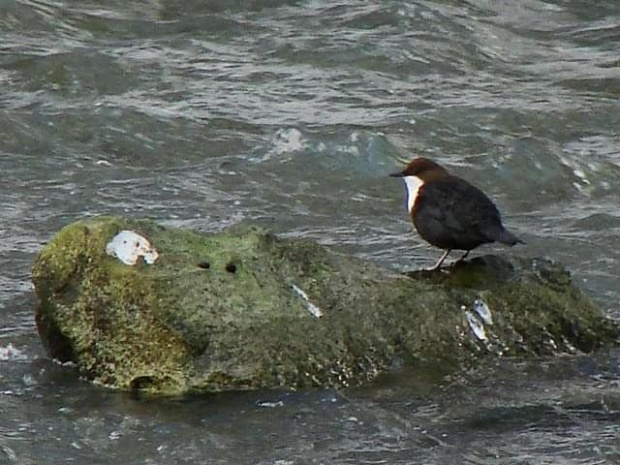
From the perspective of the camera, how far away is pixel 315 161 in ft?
29.0

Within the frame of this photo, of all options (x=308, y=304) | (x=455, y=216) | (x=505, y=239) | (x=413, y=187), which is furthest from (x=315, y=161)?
(x=308, y=304)

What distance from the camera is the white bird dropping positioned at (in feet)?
17.9

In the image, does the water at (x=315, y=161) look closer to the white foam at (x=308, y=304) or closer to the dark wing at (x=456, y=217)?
the white foam at (x=308, y=304)

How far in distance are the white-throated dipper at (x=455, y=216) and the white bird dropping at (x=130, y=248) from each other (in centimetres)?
120

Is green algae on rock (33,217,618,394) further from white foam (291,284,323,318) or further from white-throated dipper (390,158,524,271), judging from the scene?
white-throated dipper (390,158,524,271)

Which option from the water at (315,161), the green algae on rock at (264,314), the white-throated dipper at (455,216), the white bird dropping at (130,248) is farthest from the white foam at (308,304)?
the white-throated dipper at (455,216)

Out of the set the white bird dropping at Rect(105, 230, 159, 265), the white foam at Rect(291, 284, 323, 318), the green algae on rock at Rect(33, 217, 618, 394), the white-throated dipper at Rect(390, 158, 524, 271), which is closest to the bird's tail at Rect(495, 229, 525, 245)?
the white-throated dipper at Rect(390, 158, 524, 271)

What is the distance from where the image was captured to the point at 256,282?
550 centimetres

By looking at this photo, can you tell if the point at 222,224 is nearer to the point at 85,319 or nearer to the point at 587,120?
the point at 85,319

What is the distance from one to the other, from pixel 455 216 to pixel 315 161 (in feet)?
9.34

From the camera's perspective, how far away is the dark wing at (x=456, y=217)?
6047mm

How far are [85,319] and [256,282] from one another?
2.02ft

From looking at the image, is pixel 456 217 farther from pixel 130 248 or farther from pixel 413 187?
pixel 130 248

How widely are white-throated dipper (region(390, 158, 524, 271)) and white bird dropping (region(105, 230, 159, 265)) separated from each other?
47.4 inches
